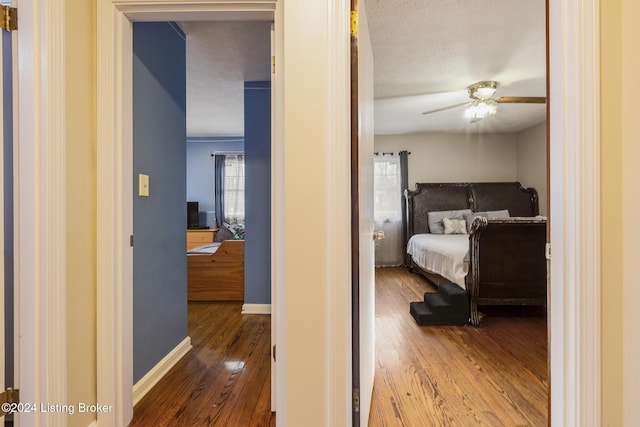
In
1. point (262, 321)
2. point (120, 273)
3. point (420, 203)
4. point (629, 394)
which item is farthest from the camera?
point (420, 203)

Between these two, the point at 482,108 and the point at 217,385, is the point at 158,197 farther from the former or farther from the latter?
the point at 482,108

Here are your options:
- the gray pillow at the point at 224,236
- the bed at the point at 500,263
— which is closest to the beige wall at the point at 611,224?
the bed at the point at 500,263

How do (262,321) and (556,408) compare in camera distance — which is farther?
(262,321)

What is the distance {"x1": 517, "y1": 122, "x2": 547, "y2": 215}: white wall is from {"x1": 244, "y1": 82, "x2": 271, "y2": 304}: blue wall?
4.47 meters

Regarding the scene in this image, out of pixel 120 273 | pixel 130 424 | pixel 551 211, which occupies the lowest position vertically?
pixel 130 424

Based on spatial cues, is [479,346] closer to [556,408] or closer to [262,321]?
[556,408]

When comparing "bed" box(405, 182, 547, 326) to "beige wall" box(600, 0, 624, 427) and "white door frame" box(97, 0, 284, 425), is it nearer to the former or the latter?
"beige wall" box(600, 0, 624, 427)

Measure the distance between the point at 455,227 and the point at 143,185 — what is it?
188 inches

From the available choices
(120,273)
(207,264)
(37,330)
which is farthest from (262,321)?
(37,330)

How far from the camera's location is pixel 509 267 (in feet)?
10.1

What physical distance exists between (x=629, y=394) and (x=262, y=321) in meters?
2.62

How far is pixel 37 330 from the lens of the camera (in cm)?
121

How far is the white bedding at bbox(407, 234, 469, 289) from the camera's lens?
3.29 metres

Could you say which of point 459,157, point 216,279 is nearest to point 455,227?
point 459,157
